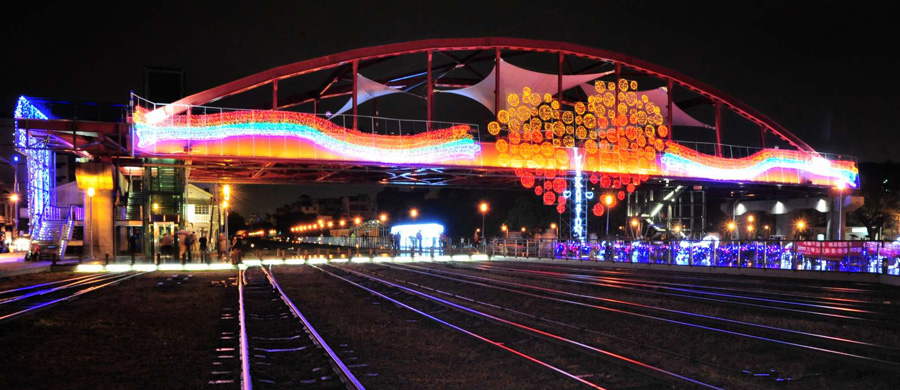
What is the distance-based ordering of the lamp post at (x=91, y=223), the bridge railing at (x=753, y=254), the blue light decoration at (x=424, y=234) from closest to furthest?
1. the bridge railing at (x=753, y=254)
2. the lamp post at (x=91, y=223)
3. the blue light decoration at (x=424, y=234)

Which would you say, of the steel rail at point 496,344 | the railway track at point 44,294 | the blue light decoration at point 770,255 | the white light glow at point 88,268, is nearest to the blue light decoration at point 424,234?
the blue light decoration at point 770,255

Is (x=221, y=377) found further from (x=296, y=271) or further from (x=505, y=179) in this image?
(x=505, y=179)

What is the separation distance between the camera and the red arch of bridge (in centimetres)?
4416

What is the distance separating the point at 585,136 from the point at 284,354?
4090cm

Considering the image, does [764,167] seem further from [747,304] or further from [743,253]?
[747,304]

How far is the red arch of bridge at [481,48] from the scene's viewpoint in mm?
44156

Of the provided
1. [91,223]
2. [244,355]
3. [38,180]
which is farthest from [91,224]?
[244,355]

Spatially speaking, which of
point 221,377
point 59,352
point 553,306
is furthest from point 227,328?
point 553,306

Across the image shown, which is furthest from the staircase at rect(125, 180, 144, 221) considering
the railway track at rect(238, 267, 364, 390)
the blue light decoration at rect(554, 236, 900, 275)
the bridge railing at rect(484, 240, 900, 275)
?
the railway track at rect(238, 267, 364, 390)

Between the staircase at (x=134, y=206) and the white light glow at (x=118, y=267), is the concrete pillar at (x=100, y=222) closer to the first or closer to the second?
the white light glow at (x=118, y=267)

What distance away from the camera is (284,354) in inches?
463

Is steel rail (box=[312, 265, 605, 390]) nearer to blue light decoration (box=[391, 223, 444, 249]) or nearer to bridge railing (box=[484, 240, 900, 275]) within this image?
bridge railing (box=[484, 240, 900, 275])

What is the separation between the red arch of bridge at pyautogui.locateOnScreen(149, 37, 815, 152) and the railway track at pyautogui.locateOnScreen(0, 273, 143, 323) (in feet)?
50.5

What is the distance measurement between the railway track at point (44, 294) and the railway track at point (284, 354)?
495 centimetres
